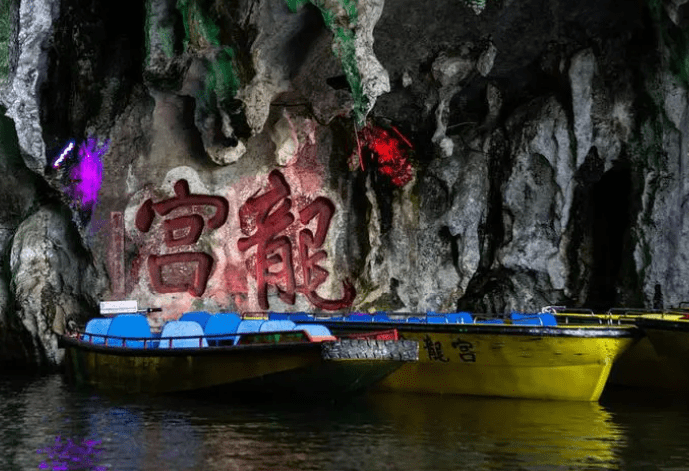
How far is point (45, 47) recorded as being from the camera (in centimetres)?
1880

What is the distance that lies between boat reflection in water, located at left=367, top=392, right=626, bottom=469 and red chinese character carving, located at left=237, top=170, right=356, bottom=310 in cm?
644

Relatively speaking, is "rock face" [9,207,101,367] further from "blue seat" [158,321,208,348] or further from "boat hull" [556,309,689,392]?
"boat hull" [556,309,689,392]

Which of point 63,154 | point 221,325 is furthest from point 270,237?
point 221,325

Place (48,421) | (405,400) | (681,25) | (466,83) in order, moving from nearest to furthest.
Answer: (48,421) → (405,400) → (681,25) → (466,83)

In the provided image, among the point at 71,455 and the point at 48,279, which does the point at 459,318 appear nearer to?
the point at 71,455

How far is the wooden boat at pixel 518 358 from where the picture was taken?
41.2 feet

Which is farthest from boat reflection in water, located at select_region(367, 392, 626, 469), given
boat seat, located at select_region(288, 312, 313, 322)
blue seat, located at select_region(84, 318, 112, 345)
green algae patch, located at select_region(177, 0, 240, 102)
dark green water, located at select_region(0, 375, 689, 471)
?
green algae patch, located at select_region(177, 0, 240, 102)

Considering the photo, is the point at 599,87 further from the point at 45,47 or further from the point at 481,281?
the point at 45,47

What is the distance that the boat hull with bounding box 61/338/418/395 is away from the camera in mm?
11516

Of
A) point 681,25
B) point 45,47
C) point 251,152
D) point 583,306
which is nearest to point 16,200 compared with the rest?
point 45,47

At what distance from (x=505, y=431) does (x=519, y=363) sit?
2702 millimetres

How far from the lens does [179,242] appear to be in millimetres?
18875

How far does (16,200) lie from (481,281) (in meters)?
10.5

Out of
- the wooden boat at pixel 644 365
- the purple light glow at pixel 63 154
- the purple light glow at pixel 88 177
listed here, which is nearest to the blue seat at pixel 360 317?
the wooden boat at pixel 644 365
